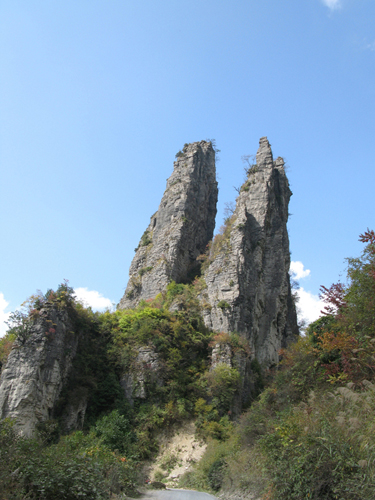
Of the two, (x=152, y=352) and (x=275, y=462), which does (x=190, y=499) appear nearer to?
(x=275, y=462)

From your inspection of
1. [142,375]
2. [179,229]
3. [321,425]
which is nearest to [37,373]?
[142,375]

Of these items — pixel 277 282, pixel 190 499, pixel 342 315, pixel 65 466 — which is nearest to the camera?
pixel 65 466

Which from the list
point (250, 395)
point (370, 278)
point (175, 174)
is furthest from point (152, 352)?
point (175, 174)

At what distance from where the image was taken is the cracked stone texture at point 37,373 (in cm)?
1895

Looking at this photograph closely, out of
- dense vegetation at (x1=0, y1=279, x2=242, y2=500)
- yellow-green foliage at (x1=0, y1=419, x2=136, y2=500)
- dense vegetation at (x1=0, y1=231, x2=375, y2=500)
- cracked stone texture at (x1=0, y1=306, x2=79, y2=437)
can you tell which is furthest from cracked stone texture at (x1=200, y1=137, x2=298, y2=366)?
yellow-green foliage at (x1=0, y1=419, x2=136, y2=500)

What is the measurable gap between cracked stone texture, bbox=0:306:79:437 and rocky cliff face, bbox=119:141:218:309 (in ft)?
44.6

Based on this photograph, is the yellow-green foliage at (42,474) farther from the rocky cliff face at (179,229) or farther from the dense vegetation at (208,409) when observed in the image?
the rocky cliff face at (179,229)

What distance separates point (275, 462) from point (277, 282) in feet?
83.8

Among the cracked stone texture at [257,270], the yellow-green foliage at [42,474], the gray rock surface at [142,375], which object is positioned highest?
the cracked stone texture at [257,270]

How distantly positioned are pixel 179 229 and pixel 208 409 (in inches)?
739

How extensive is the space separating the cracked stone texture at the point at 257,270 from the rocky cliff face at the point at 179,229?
3919mm

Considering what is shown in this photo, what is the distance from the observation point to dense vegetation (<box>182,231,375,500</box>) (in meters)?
9.38

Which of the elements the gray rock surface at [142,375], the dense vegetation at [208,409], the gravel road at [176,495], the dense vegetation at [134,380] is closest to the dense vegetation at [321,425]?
the dense vegetation at [208,409]

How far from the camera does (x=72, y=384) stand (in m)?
22.2
